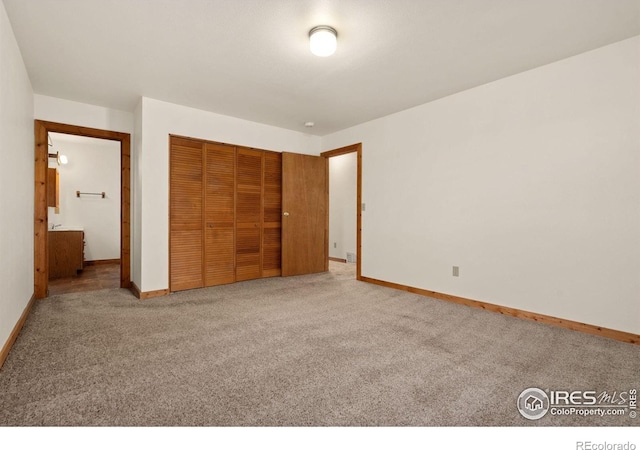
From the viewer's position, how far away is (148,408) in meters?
1.51

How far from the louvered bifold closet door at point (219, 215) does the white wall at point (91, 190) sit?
10.6 feet

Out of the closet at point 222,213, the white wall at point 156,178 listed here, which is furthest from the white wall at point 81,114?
the closet at point 222,213

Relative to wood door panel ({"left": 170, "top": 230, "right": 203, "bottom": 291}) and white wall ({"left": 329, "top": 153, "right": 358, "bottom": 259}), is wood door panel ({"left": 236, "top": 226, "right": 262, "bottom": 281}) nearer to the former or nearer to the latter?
wood door panel ({"left": 170, "top": 230, "right": 203, "bottom": 291})

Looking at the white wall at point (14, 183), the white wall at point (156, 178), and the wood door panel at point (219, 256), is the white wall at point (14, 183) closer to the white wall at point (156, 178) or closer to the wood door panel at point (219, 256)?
the white wall at point (156, 178)

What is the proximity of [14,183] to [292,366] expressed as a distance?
102 inches

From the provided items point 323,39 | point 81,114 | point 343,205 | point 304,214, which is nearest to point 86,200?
point 81,114

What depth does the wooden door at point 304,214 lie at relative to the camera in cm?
489

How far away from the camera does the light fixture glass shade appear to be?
7.38 feet

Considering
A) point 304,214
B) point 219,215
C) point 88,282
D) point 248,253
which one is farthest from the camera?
point 304,214

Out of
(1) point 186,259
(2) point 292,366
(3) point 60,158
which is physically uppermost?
(3) point 60,158

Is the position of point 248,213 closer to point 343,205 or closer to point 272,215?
point 272,215

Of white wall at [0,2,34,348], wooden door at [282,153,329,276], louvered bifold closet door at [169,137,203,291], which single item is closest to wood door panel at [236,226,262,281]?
wooden door at [282,153,329,276]

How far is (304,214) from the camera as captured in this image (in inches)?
200
